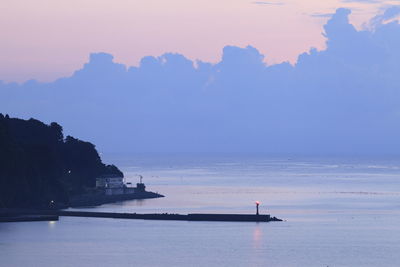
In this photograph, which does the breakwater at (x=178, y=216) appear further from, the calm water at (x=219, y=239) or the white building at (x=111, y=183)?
the white building at (x=111, y=183)

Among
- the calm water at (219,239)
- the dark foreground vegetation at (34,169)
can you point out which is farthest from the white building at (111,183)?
the calm water at (219,239)

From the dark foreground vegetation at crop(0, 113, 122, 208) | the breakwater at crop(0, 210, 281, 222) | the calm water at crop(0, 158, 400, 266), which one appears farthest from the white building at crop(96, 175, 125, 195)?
the breakwater at crop(0, 210, 281, 222)

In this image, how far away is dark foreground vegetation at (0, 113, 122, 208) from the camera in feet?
289

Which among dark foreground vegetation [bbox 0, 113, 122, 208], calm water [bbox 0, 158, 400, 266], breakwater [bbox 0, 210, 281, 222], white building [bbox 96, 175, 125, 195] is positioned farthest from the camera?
white building [bbox 96, 175, 125, 195]

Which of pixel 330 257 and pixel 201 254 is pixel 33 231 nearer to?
pixel 201 254

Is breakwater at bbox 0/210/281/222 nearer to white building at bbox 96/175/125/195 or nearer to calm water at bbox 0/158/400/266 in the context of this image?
calm water at bbox 0/158/400/266

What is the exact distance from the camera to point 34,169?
3656 inches

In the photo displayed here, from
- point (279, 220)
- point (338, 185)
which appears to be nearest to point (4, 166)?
point (279, 220)

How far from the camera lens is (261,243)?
233 ft

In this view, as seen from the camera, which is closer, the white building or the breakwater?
the breakwater

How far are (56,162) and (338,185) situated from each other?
66290mm

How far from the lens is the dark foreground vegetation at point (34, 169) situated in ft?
289

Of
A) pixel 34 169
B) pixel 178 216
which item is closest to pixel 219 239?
pixel 178 216

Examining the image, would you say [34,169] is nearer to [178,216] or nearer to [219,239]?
[178,216]
